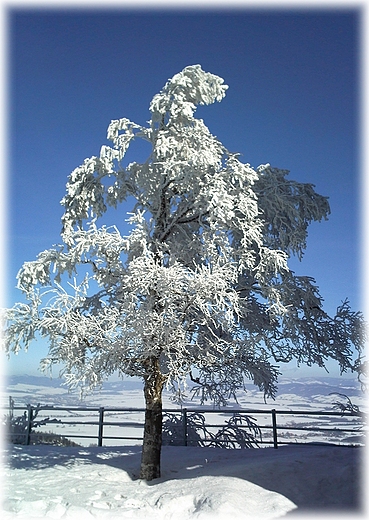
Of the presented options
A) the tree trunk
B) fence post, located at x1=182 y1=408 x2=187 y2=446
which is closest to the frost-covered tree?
the tree trunk

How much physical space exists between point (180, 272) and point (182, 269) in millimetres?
159

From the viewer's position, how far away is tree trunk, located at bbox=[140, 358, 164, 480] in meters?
10.1

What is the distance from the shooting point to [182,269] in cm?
919

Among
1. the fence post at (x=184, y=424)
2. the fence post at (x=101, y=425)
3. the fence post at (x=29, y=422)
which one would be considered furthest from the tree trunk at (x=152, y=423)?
the fence post at (x=29, y=422)

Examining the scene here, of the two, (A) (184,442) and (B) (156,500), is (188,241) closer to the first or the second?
(B) (156,500)

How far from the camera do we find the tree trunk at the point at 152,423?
33.0ft

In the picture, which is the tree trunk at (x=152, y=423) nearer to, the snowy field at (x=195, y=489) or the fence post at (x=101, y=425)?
the snowy field at (x=195, y=489)

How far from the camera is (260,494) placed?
8195 mm

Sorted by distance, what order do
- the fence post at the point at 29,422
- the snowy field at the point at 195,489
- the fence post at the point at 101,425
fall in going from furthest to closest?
the fence post at the point at 29,422, the fence post at the point at 101,425, the snowy field at the point at 195,489

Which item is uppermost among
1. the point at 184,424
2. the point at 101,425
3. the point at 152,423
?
the point at 152,423

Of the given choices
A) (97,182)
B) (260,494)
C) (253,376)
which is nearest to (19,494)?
(260,494)

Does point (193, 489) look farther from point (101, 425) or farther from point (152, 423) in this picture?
point (101, 425)

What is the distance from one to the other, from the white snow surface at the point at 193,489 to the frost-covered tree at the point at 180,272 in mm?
1192

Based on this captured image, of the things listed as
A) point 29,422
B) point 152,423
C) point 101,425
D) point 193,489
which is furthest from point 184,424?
point 193,489
